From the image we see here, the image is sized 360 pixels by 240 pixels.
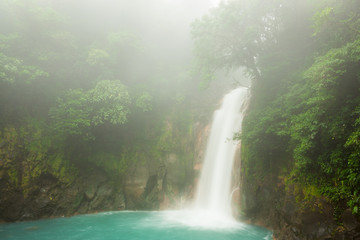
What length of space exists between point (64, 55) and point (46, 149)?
24.7 feet

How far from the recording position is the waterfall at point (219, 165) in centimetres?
1249

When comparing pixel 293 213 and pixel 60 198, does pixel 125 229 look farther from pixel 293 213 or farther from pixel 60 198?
pixel 293 213

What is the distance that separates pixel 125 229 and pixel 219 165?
696 cm

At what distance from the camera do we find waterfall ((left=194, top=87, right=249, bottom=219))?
492 inches

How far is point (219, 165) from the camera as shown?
45.5 feet

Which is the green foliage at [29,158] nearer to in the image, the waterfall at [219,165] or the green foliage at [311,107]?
the waterfall at [219,165]

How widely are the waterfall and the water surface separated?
1.58m

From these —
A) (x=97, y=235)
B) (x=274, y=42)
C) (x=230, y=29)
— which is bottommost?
(x=97, y=235)

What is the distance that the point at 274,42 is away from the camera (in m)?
13.1

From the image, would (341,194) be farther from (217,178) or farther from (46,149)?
(46,149)

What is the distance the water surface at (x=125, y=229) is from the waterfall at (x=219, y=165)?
1.58 metres

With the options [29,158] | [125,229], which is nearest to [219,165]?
[125,229]

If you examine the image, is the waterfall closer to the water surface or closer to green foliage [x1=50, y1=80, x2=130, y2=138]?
the water surface

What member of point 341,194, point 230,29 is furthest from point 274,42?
point 341,194
